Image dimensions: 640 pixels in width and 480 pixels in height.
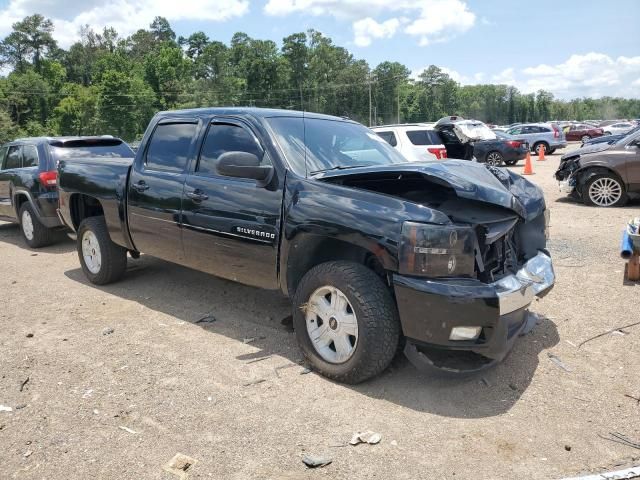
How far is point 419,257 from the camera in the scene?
3242 mm

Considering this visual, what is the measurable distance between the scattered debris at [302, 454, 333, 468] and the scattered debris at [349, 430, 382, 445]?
0.21 m

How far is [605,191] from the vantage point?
10547 mm

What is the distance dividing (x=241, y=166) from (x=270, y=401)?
1680mm

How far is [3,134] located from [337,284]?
68164mm

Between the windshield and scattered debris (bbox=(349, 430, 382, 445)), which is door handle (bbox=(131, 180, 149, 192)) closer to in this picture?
the windshield

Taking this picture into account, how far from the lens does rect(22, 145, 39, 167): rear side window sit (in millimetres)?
8469

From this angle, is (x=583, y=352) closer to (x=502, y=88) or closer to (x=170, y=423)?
(x=170, y=423)

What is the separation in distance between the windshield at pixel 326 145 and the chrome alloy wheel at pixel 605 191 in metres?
7.24

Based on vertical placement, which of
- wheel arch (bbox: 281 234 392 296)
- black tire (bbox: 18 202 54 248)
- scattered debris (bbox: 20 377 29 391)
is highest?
wheel arch (bbox: 281 234 392 296)

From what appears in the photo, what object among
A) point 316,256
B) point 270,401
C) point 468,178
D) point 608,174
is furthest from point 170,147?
point 608,174

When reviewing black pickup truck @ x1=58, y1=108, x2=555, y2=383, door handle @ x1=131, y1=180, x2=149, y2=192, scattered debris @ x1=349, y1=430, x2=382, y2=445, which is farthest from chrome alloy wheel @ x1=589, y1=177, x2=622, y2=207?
scattered debris @ x1=349, y1=430, x2=382, y2=445

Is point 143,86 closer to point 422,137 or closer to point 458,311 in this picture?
point 422,137

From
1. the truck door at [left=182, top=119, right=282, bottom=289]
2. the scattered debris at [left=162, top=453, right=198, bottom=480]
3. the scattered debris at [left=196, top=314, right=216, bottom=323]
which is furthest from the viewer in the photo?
the scattered debris at [left=196, top=314, right=216, bottom=323]

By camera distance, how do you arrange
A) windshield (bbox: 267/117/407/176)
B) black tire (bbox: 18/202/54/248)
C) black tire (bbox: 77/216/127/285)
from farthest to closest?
black tire (bbox: 18/202/54/248) < black tire (bbox: 77/216/127/285) < windshield (bbox: 267/117/407/176)
